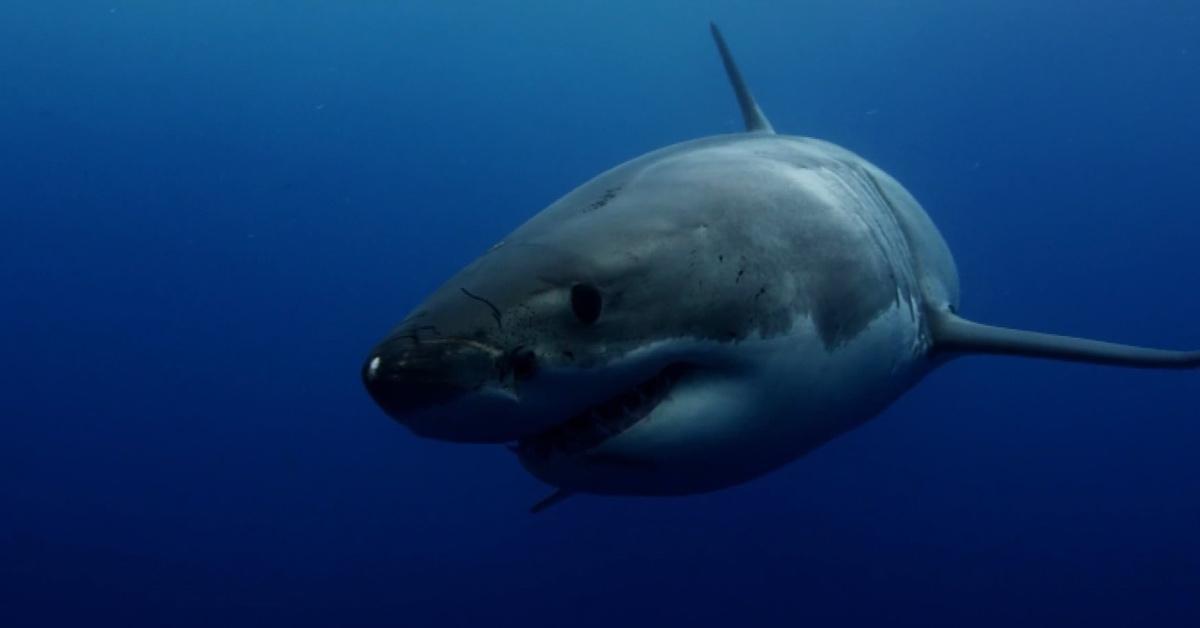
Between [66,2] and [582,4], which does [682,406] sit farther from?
[582,4]

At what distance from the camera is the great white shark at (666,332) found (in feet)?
5.55

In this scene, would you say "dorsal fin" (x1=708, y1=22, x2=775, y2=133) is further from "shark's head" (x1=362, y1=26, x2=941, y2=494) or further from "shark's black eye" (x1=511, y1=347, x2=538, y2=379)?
"shark's black eye" (x1=511, y1=347, x2=538, y2=379)

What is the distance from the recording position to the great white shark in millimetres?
1691

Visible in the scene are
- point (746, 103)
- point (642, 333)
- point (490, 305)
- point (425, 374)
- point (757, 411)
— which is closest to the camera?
point (425, 374)

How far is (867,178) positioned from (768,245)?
1.40 m

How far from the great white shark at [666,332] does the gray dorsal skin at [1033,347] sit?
1.03 feet

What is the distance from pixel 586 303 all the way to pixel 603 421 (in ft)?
0.92

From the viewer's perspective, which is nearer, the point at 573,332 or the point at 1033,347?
the point at 573,332

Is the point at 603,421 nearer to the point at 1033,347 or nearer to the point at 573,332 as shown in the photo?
the point at 573,332

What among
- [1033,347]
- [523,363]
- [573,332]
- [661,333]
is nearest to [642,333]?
[661,333]

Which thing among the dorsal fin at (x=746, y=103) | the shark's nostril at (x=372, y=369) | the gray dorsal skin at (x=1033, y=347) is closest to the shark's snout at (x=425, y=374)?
the shark's nostril at (x=372, y=369)

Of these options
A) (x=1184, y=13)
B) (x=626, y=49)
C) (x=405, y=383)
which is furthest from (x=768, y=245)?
(x=626, y=49)

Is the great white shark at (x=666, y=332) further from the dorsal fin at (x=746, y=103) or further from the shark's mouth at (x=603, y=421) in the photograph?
the dorsal fin at (x=746, y=103)

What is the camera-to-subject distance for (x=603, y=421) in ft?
6.36
